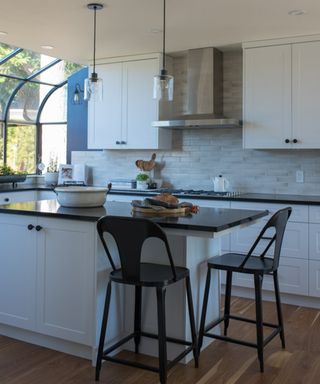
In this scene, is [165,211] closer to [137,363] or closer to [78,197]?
[78,197]

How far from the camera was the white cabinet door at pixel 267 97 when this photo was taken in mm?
4695

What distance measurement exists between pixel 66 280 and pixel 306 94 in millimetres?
2893

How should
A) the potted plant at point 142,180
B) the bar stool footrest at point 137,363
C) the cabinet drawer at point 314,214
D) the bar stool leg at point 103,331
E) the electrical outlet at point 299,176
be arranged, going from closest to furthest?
the bar stool footrest at point 137,363, the bar stool leg at point 103,331, the cabinet drawer at point 314,214, the electrical outlet at point 299,176, the potted plant at point 142,180

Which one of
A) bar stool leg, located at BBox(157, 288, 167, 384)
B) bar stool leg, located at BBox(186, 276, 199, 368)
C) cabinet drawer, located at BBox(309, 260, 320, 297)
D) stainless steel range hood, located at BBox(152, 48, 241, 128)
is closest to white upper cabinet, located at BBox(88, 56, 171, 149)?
stainless steel range hood, located at BBox(152, 48, 241, 128)

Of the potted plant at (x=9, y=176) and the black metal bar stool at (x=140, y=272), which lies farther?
the potted plant at (x=9, y=176)

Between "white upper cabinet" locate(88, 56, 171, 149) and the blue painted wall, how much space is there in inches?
24.3

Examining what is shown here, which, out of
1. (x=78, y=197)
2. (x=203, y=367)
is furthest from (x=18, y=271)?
(x=203, y=367)

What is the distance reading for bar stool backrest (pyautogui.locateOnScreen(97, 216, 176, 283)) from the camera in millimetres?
2543

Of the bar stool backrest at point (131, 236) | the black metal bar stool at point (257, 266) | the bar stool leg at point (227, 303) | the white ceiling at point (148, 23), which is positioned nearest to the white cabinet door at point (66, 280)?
the bar stool backrest at point (131, 236)

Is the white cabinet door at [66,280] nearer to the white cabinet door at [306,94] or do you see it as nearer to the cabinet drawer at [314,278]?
the cabinet drawer at [314,278]

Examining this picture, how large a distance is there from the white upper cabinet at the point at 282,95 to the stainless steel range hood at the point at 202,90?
1.29 ft

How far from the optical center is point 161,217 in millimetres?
3004

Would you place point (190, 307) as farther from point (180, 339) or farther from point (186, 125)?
point (186, 125)

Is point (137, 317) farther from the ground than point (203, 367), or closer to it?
farther from the ground
